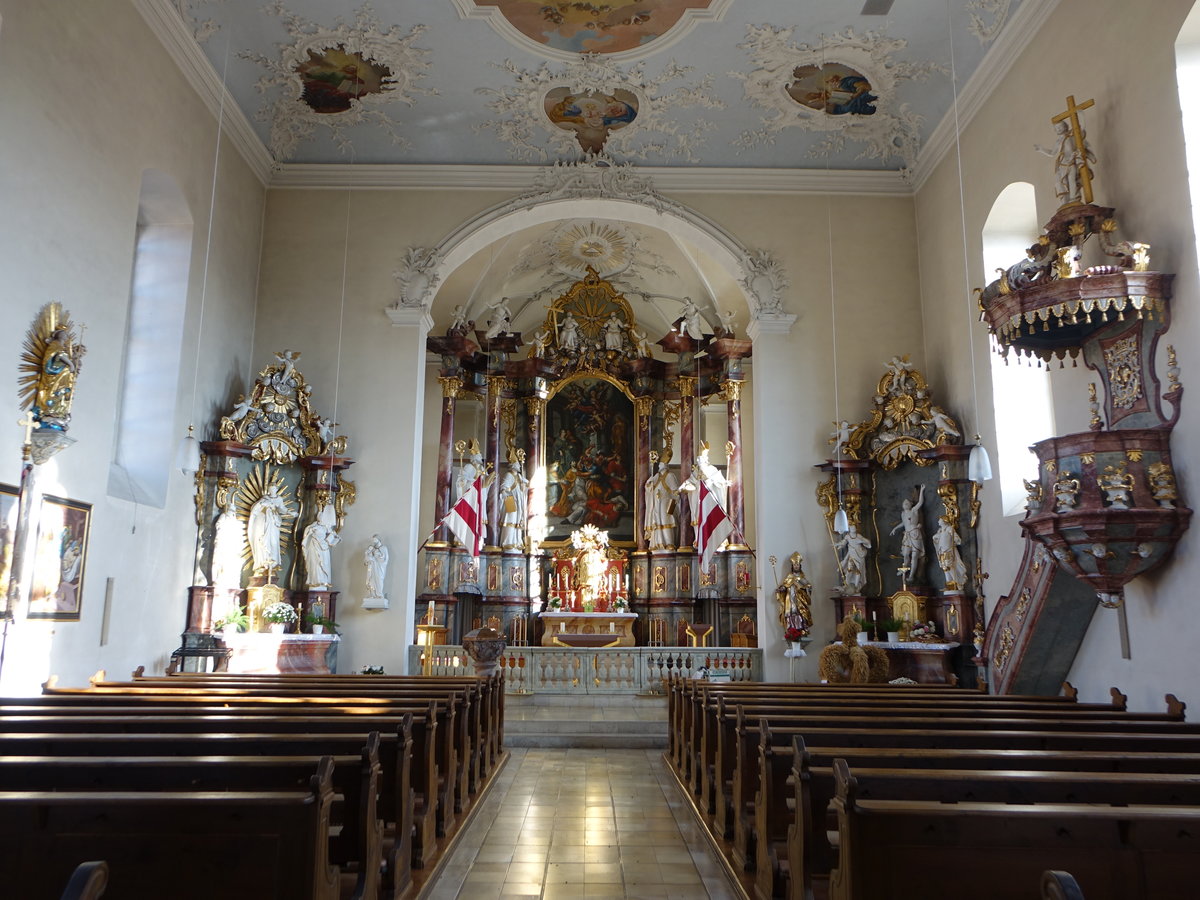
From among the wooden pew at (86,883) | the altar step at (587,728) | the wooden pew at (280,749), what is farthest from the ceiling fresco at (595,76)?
the wooden pew at (86,883)

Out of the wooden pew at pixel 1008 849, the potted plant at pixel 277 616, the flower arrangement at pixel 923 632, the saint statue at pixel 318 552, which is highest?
the saint statue at pixel 318 552

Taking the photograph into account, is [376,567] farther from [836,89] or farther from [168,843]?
[168,843]

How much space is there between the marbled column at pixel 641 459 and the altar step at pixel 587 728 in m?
6.89

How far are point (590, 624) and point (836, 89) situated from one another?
1000 centimetres

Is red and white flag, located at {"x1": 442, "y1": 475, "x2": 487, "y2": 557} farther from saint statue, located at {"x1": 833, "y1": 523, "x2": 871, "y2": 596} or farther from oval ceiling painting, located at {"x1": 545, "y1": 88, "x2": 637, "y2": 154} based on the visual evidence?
saint statue, located at {"x1": 833, "y1": 523, "x2": 871, "y2": 596}

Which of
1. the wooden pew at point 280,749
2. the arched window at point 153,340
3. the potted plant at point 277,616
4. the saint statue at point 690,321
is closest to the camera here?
the wooden pew at point 280,749

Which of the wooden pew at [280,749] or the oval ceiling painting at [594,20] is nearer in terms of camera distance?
the wooden pew at [280,749]

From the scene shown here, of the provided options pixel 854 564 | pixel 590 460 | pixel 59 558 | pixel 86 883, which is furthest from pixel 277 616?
pixel 86 883

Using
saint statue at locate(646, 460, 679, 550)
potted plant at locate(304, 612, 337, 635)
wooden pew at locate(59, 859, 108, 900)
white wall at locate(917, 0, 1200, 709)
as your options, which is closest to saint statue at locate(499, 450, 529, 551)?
saint statue at locate(646, 460, 679, 550)

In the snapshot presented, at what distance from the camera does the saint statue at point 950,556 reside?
11586 mm

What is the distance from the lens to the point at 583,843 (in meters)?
5.68

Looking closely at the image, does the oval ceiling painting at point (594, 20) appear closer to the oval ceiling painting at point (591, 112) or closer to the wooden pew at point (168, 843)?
the oval ceiling painting at point (591, 112)

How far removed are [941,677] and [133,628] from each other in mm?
9944

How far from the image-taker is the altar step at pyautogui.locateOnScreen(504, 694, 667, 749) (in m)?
10.1
